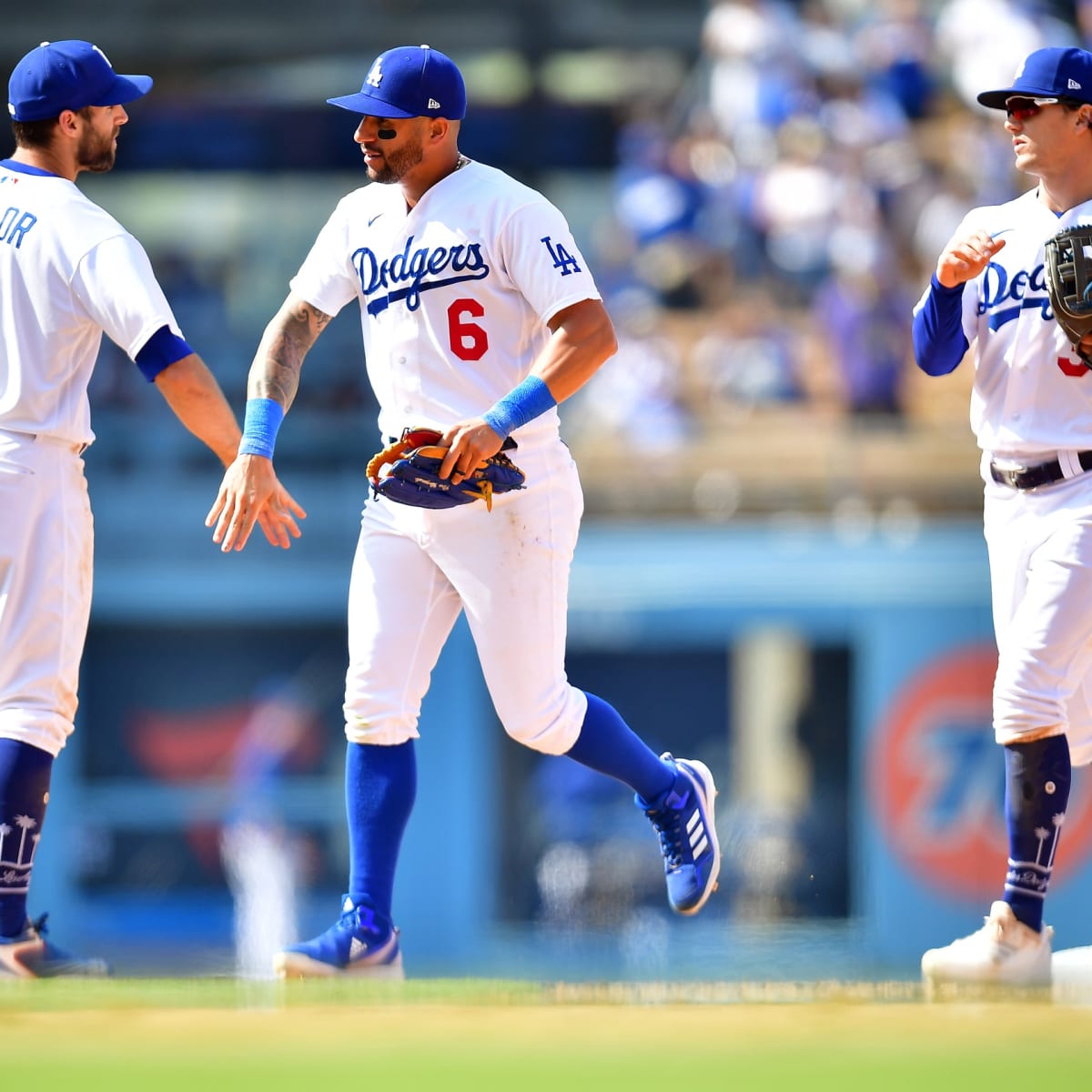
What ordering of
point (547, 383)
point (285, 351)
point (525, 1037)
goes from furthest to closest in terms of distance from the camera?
1. point (285, 351)
2. point (547, 383)
3. point (525, 1037)

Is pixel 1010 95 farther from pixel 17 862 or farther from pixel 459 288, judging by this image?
pixel 17 862

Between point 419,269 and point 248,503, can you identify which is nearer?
point 248,503

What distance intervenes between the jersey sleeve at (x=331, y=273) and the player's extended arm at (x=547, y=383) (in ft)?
1.72

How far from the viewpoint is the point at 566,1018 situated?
3.70 metres

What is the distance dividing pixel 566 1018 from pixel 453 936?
8007 mm

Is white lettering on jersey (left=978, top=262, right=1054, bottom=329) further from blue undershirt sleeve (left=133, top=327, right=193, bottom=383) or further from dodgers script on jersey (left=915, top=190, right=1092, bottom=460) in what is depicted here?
blue undershirt sleeve (left=133, top=327, right=193, bottom=383)

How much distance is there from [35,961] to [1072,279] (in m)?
2.73

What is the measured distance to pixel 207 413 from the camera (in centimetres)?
441

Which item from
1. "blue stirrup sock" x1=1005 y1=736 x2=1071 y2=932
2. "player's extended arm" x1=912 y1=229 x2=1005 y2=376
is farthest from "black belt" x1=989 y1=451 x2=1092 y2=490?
"blue stirrup sock" x1=1005 y1=736 x2=1071 y2=932

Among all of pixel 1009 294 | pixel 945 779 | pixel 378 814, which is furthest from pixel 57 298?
pixel 945 779

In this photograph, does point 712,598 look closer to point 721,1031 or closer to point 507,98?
point 507,98

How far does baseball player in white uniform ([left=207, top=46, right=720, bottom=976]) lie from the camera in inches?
172

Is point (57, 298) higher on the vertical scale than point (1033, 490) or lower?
higher

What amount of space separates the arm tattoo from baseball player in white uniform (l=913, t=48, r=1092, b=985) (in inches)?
56.8
